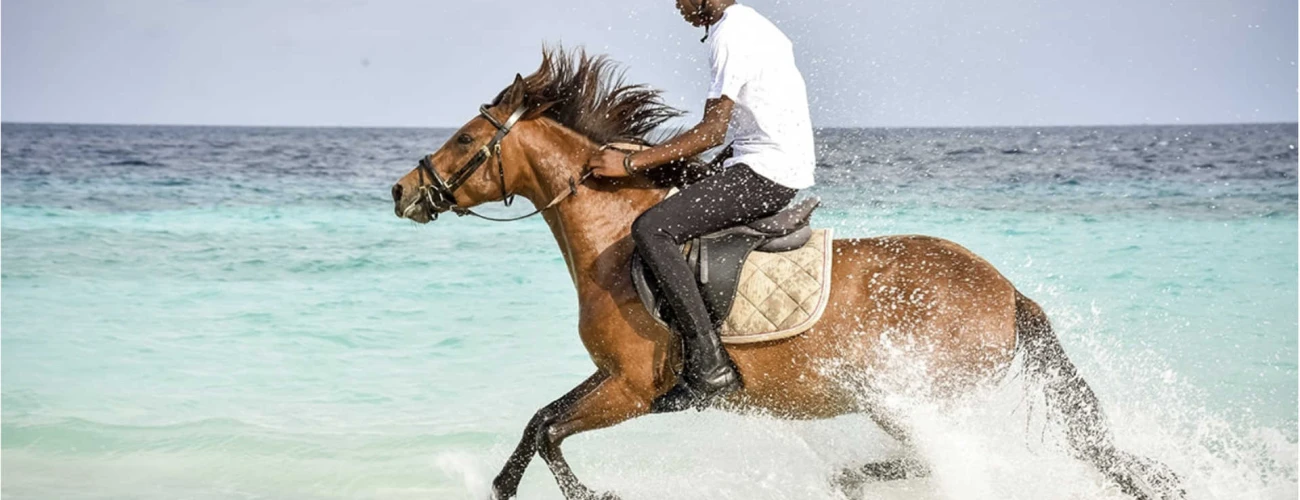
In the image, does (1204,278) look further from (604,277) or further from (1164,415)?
(604,277)

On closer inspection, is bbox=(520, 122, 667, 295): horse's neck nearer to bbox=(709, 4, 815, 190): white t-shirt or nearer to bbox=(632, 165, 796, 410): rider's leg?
bbox=(632, 165, 796, 410): rider's leg

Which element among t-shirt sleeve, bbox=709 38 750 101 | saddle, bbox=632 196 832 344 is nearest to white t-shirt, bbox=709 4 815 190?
t-shirt sleeve, bbox=709 38 750 101

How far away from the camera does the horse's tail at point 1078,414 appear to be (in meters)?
5.10

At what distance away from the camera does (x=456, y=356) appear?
1045cm

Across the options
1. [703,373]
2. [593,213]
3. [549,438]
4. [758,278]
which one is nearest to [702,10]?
[593,213]

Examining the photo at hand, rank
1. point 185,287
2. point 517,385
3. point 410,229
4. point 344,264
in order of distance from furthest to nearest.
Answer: point 410,229 < point 344,264 < point 185,287 < point 517,385

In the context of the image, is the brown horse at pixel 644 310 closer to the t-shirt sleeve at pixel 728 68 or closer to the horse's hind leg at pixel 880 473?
the horse's hind leg at pixel 880 473

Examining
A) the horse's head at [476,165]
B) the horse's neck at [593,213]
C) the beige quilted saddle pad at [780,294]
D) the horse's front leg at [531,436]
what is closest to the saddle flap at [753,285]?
the beige quilted saddle pad at [780,294]

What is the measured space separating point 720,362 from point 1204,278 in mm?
10473

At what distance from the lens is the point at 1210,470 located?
19.1 feet

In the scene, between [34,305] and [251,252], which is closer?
[34,305]

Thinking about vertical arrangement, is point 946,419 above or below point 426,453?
above

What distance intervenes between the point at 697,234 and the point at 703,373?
1.80ft

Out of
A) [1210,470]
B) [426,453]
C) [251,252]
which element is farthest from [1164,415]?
[251,252]
